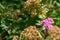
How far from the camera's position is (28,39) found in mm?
3031

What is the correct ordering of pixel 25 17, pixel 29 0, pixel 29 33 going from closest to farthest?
pixel 29 33, pixel 29 0, pixel 25 17

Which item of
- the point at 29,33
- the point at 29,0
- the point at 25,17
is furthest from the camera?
the point at 25,17

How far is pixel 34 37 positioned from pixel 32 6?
695 mm

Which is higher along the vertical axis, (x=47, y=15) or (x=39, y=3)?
(x=39, y=3)

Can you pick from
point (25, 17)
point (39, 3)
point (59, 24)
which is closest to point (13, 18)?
point (25, 17)

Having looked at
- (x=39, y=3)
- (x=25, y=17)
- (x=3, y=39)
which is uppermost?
(x=39, y=3)

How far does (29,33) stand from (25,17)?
0.80 meters

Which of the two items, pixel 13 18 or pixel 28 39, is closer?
pixel 28 39

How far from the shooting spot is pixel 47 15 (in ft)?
13.1

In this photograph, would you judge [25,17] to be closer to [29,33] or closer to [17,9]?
[17,9]

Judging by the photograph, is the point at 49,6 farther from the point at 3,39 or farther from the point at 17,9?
the point at 3,39

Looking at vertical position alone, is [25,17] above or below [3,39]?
above

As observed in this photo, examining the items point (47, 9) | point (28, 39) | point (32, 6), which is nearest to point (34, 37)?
point (28, 39)

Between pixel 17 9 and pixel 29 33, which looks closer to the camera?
pixel 29 33
